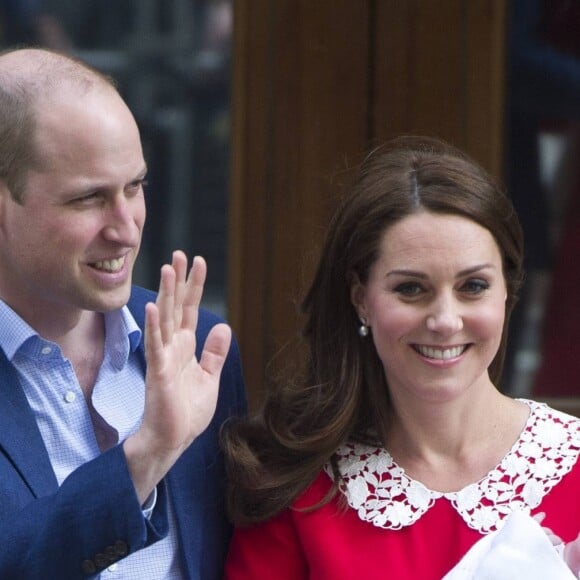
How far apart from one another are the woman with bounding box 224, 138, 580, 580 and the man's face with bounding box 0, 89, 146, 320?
41 cm

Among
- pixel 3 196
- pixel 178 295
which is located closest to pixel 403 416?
pixel 178 295

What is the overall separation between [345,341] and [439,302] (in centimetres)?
26

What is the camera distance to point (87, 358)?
9.43ft

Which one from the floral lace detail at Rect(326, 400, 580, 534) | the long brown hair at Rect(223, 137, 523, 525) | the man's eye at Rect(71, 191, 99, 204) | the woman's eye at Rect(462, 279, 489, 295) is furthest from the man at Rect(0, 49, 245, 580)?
the woman's eye at Rect(462, 279, 489, 295)

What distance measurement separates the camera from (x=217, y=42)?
13.3 ft

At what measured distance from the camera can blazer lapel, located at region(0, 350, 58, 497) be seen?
2682 mm

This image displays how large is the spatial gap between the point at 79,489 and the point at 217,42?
172 centimetres

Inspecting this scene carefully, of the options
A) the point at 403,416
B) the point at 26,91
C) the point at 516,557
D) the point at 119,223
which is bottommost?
the point at 516,557

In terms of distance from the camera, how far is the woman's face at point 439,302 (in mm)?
2818

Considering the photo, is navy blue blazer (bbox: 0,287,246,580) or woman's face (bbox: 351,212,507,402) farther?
woman's face (bbox: 351,212,507,402)

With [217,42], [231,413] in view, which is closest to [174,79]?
[217,42]

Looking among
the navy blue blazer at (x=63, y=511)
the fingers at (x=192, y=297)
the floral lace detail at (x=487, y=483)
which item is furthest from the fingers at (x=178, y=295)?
the floral lace detail at (x=487, y=483)

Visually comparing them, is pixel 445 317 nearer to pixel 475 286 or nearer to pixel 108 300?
pixel 475 286

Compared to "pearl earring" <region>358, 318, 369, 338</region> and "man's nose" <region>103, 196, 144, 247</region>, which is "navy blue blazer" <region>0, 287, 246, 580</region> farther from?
"pearl earring" <region>358, 318, 369, 338</region>
